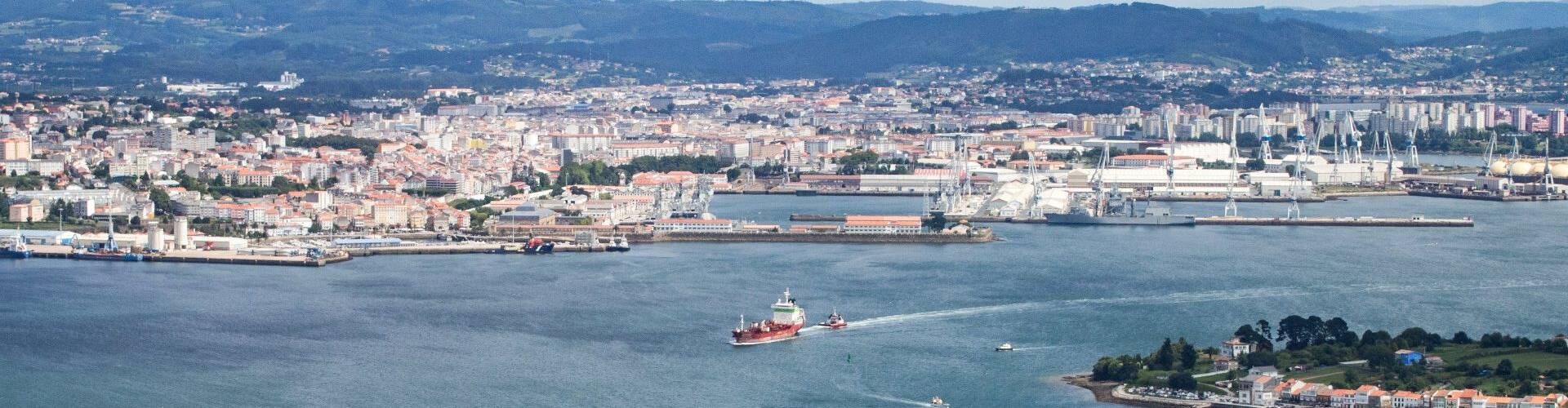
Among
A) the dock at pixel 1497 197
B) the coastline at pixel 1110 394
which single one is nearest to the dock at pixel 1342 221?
the dock at pixel 1497 197

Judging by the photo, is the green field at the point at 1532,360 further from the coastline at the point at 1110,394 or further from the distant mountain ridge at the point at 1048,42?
the distant mountain ridge at the point at 1048,42

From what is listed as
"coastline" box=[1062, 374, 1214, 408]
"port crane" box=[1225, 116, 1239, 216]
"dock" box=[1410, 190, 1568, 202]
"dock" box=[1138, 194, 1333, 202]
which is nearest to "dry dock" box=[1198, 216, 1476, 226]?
"port crane" box=[1225, 116, 1239, 216]

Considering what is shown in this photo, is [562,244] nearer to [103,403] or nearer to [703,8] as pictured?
[103,403]

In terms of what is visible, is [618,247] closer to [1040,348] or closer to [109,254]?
[109,254]

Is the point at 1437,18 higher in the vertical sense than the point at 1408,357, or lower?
higher

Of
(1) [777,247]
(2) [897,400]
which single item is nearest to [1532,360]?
(2) [897,400]

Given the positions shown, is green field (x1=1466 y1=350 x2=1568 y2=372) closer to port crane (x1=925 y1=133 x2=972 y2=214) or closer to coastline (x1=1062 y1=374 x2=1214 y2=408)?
coastline (x1=1062 y1=374 x2=1214 y2=408)
